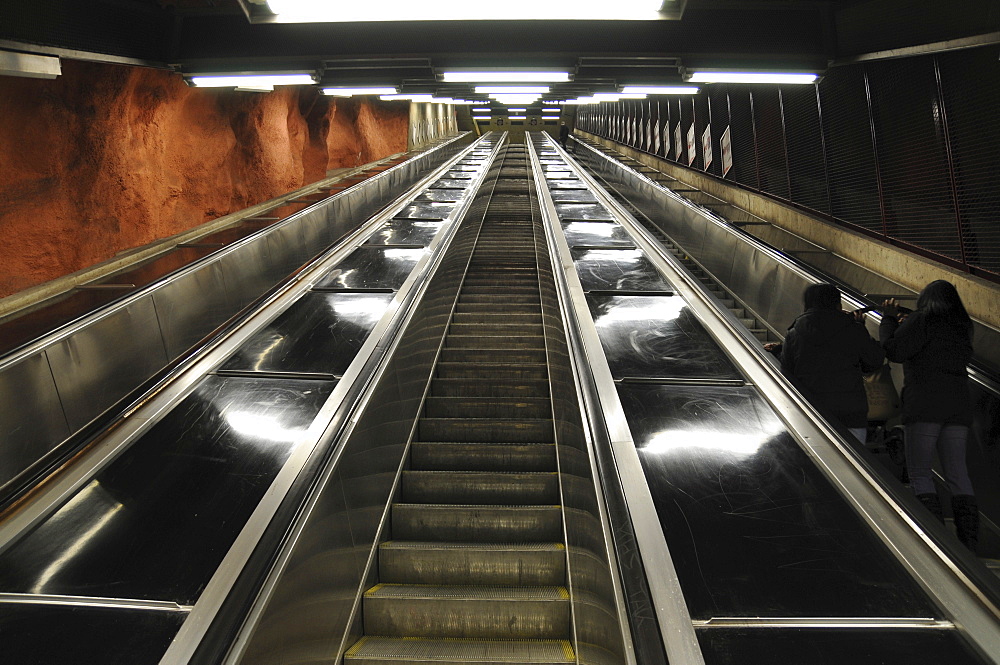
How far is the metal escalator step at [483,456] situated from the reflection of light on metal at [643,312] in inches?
35.4

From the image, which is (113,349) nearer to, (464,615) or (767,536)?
(464,615)

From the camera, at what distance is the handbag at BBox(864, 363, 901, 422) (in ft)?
10.1

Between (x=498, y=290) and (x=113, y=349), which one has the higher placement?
(x=113, y=349)

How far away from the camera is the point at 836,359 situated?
9.05 feet

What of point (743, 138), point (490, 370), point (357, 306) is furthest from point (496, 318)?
point (743, 138)

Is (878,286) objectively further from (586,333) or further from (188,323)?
(188,323)

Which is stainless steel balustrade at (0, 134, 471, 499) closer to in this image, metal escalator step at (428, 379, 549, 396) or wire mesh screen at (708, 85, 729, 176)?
metal escalator step at (428, 379, 549, 396)

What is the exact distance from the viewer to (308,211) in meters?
7.44

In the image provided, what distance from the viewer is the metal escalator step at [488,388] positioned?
441 cm

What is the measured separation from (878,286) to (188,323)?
613cm

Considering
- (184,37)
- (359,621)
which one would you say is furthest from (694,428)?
(184,37)

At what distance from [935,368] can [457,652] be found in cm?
249

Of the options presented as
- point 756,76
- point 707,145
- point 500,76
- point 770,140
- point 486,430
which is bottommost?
point 486,430

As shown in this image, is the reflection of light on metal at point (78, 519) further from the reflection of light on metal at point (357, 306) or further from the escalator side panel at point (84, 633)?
the reflection of light on metal at point (357, 306)
